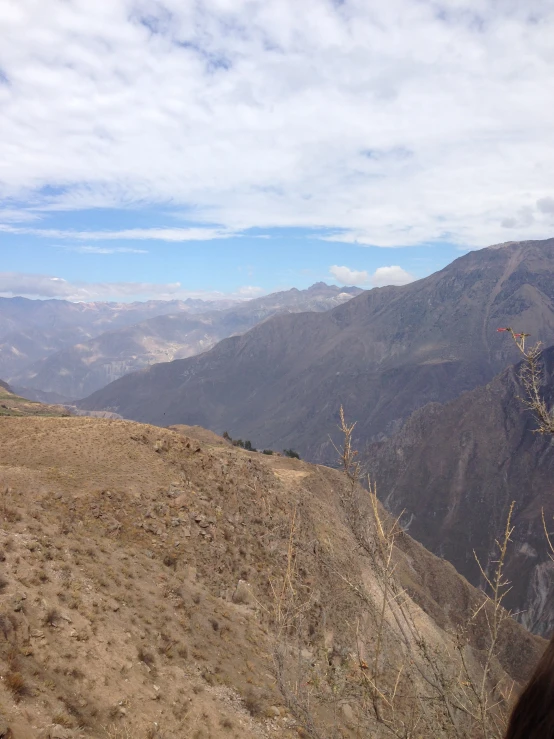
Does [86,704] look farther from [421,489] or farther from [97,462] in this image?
[421,489]

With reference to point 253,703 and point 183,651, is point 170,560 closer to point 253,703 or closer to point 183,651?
point 183,651

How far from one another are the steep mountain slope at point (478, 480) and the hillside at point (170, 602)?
8347 centimetres

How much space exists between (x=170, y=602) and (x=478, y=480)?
13194cm

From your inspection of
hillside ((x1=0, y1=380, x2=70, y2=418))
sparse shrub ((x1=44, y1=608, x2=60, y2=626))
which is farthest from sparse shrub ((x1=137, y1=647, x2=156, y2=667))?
hillside ((x1=0, y1=380, x2=70, y2=418))

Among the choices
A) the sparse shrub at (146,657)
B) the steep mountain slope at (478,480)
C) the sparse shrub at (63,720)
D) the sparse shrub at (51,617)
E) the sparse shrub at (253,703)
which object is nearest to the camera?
the sparse shrub at (63,720)

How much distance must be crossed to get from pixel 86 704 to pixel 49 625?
232cm

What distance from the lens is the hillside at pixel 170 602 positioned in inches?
344

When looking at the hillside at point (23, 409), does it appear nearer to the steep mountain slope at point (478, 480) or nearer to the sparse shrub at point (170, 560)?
the sparse shrub at point (170, 560)

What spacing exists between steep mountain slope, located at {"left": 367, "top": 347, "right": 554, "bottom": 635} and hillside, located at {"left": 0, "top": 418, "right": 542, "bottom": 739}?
83.5 meters

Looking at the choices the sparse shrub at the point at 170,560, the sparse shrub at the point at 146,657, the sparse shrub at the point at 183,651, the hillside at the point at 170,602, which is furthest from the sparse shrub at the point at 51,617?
the sparse shrub at the point at 170,560

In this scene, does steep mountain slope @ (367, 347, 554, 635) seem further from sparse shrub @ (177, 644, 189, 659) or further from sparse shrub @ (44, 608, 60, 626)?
sparse shrub @ (44, 608, 60, 626)

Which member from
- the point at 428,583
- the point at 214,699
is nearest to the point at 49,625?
the point at 214,699

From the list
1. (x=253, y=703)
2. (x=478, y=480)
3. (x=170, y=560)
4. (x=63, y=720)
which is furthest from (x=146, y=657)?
(x=478, y=480)

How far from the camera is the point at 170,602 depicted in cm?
1617
